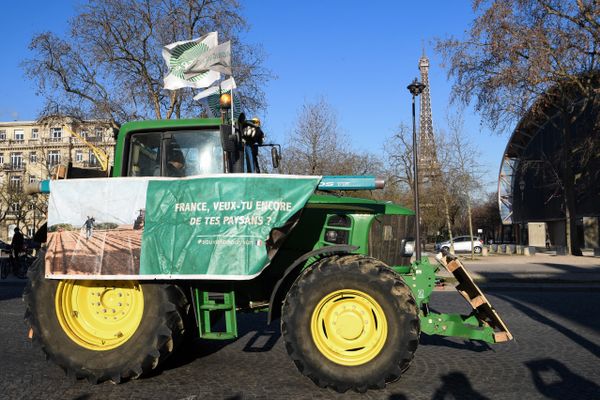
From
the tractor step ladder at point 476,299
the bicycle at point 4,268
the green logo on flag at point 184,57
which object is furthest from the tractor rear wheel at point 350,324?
the bicycle at point 4,268

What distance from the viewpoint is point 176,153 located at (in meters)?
5.68

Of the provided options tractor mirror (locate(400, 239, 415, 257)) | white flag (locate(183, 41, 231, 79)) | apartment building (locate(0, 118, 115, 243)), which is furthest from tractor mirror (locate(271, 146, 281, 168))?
apartment building (locate(0, 118, 115, 243))

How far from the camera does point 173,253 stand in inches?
197

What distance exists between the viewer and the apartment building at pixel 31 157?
2845 centimetres

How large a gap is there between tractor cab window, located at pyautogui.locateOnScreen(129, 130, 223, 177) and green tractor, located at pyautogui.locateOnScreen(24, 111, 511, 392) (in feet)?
0.05

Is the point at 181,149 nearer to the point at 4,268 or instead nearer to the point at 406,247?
the point at 406,247

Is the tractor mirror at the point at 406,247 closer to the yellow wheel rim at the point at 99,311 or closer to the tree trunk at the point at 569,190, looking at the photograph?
the yellow wheel rim at the point at 99,311

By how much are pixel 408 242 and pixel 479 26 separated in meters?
20.2

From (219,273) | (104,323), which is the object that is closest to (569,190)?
(219,273)

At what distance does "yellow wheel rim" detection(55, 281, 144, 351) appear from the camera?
533cm

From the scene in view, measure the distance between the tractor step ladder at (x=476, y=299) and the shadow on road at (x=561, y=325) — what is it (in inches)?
68.8

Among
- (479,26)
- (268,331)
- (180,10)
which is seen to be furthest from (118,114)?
(268,331)

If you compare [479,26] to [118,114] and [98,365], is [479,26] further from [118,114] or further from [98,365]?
[98,365]

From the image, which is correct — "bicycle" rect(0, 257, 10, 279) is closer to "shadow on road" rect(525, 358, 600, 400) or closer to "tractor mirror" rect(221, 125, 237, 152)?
"tractor mirror" rect(221, 125, 237, 152)
